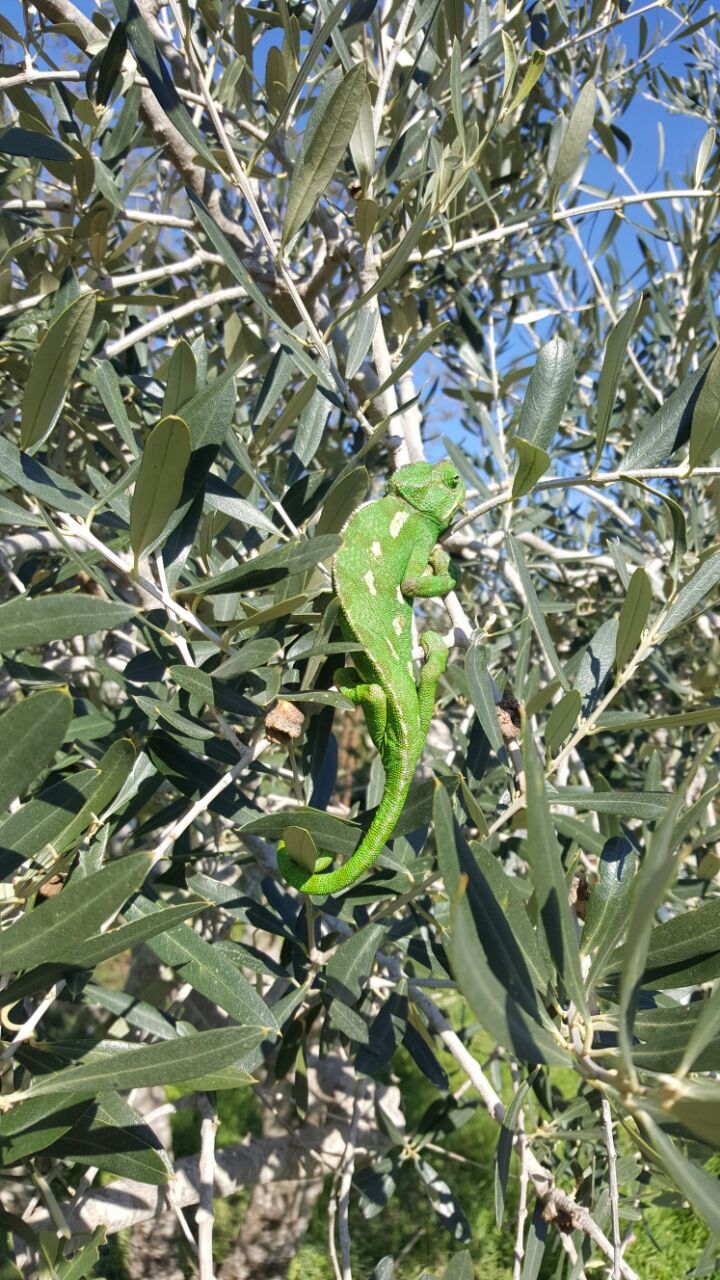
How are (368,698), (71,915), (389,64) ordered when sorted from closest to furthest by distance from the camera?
1. (71,915)
2. (368,698)
3. (389,64)

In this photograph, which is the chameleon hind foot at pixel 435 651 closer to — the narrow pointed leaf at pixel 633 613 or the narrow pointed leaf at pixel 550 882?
the narrow pointed leaf at pixel 633 613

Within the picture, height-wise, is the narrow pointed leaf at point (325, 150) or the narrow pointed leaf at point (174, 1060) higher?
the narrow pointed leaf at point (325, 150)

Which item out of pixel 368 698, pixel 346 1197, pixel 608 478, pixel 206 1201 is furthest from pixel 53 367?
pixel 346 1197

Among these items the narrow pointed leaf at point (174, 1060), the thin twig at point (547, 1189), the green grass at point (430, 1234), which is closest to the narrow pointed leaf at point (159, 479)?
the narrow pointed leaf at point (174, 1060)

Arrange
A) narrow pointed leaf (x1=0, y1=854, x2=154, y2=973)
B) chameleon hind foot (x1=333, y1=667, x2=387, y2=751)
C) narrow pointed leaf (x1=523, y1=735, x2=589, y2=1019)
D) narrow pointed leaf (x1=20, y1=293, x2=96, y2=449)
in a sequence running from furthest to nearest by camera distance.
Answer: chameleon hind foot (x1=333, y1=667, x2=387, y2=751) < narrow pointed leaf (x1=20, y1=293, x2=96, y2=449) < narrow pointed leaf (x1=0, y1=854, x2=154, y2=973) < narrow pointed leaf (x1=523, y1=735, x2=589, y2=1019)

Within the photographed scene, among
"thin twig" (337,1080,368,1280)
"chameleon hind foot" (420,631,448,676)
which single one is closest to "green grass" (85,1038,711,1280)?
"thin twig" (337,1080,368,1280)

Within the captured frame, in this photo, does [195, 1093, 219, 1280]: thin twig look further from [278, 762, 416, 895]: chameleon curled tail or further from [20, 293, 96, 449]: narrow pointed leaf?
[20, 293, 96, 449]: narrow pointed leaf

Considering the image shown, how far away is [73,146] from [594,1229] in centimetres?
232

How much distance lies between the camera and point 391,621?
1662 millimetres

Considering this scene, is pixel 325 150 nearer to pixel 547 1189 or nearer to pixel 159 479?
pixel 159 479

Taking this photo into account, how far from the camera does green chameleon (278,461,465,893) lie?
1450mm

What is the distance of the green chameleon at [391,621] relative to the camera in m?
1.45

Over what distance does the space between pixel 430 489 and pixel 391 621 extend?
0.34 m

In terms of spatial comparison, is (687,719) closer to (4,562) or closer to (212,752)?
(212,752)
